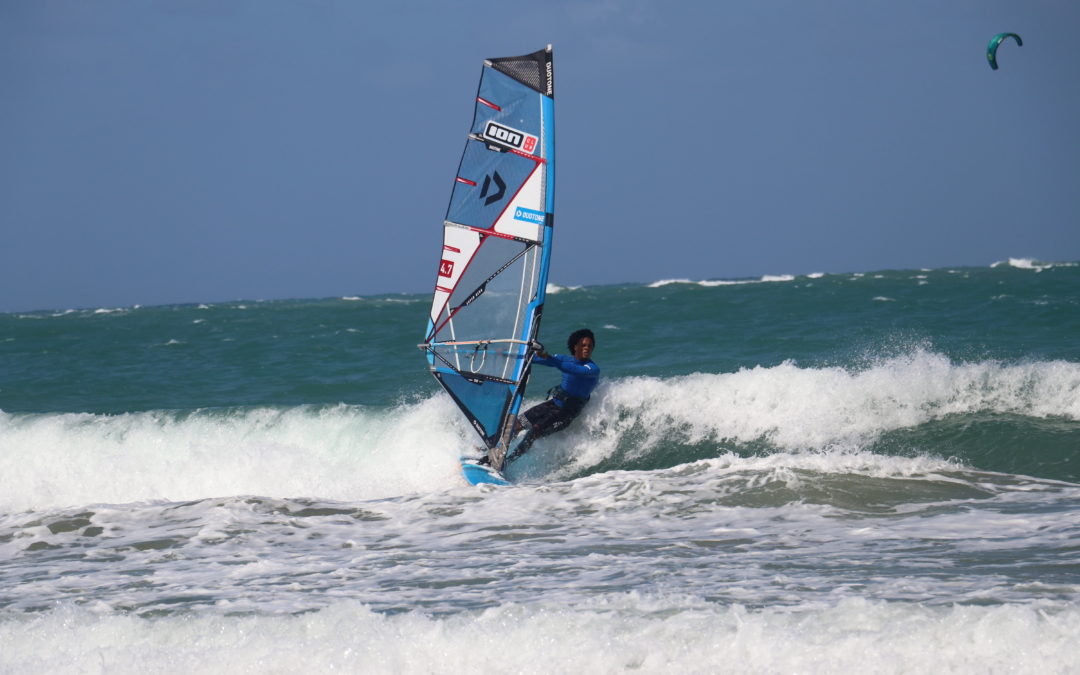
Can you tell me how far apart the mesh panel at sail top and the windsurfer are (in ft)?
6.33

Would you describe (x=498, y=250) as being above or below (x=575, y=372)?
above

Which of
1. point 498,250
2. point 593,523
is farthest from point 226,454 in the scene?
point 593,523

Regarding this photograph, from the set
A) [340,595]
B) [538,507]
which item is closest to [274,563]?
[340,595]

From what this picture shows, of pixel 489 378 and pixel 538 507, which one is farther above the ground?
pixel 489 378

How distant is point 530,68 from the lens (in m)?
7.62

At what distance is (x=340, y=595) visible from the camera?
4953 millimetres

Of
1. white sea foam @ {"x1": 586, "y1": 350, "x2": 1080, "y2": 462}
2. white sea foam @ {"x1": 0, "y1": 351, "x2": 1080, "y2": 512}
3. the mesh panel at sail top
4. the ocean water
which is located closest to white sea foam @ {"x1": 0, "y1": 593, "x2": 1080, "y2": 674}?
the ocean water

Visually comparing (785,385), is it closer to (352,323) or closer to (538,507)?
(538,507)

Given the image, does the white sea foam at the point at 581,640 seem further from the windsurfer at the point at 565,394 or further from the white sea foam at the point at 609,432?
the white sea foam at the point at 609,432

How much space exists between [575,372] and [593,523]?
2.00m

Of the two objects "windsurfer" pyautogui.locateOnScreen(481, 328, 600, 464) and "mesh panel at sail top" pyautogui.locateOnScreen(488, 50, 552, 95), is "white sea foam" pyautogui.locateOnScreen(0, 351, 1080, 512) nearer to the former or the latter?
"windsurfer" pyautogui.locateOnScreen(481, 328, 600, 464)

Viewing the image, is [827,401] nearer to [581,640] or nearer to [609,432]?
[609,432]

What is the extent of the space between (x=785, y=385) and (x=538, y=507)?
3.68m

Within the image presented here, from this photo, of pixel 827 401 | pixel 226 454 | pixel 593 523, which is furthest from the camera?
pixel 226 454
